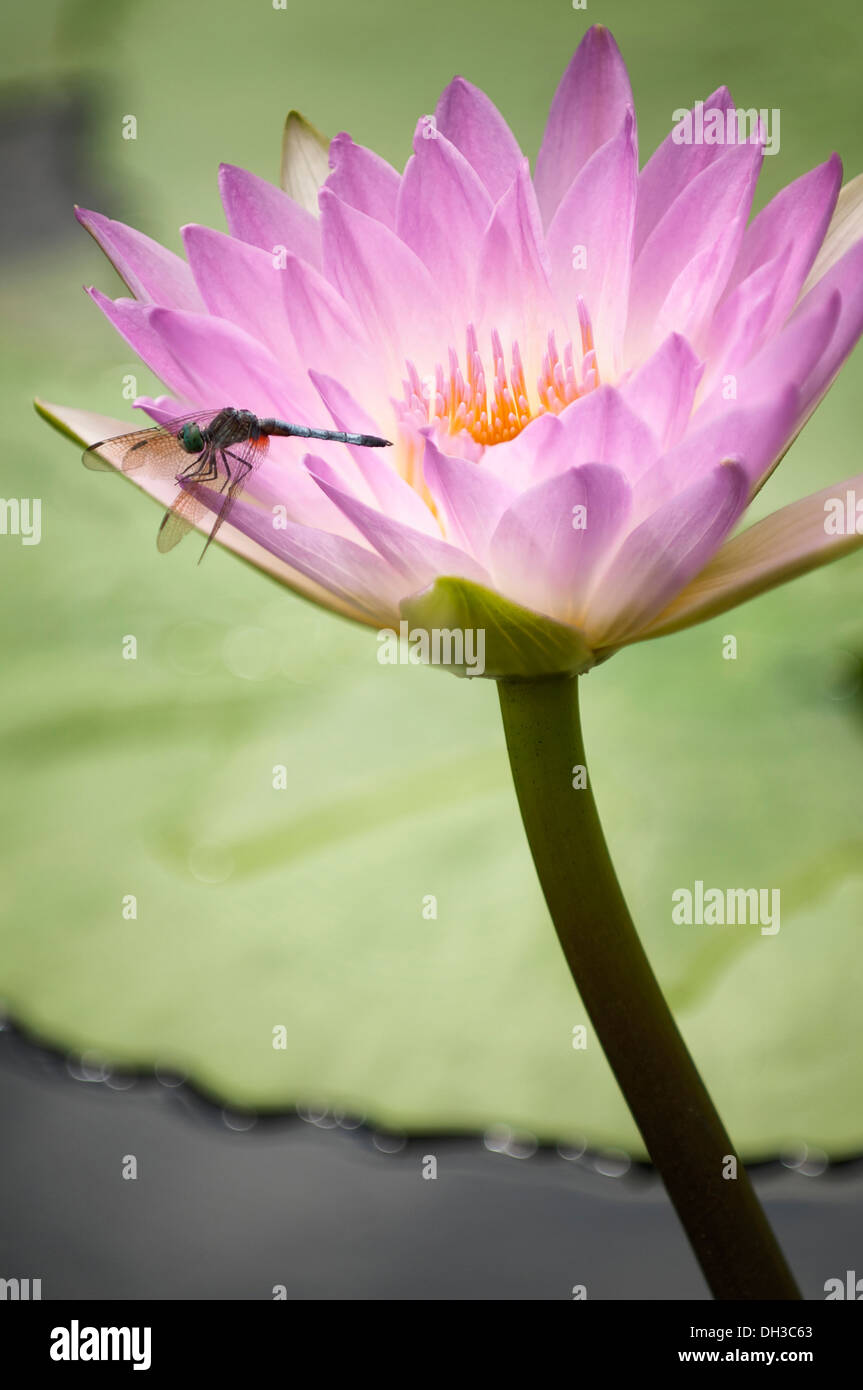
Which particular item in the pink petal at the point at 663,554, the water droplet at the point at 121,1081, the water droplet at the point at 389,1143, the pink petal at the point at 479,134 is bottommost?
the water droplet at the point at 389,1143

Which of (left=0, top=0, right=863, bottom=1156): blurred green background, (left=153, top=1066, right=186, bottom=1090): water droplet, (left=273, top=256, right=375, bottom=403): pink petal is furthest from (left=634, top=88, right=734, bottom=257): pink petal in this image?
(left=153, top=1066, right=186, bottom=1090): water droplet

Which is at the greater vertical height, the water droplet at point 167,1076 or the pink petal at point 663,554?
the pink petal at point 663,554

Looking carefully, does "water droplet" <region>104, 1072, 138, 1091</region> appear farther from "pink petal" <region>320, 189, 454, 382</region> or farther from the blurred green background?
"pink petal" <region>320, 189, 454, 382</region>

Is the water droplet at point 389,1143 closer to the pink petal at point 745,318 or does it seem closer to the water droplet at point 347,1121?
the water droplet at point 347,1121

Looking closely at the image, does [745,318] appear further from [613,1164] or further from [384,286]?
[613,1164]

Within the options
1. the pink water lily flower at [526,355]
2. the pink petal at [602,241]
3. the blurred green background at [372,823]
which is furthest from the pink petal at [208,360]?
the blurred green background at [372,823]

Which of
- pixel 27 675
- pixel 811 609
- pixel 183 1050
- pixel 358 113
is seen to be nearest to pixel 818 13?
pixel 358 113

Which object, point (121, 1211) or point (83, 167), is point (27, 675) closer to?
point (121, 1211)
